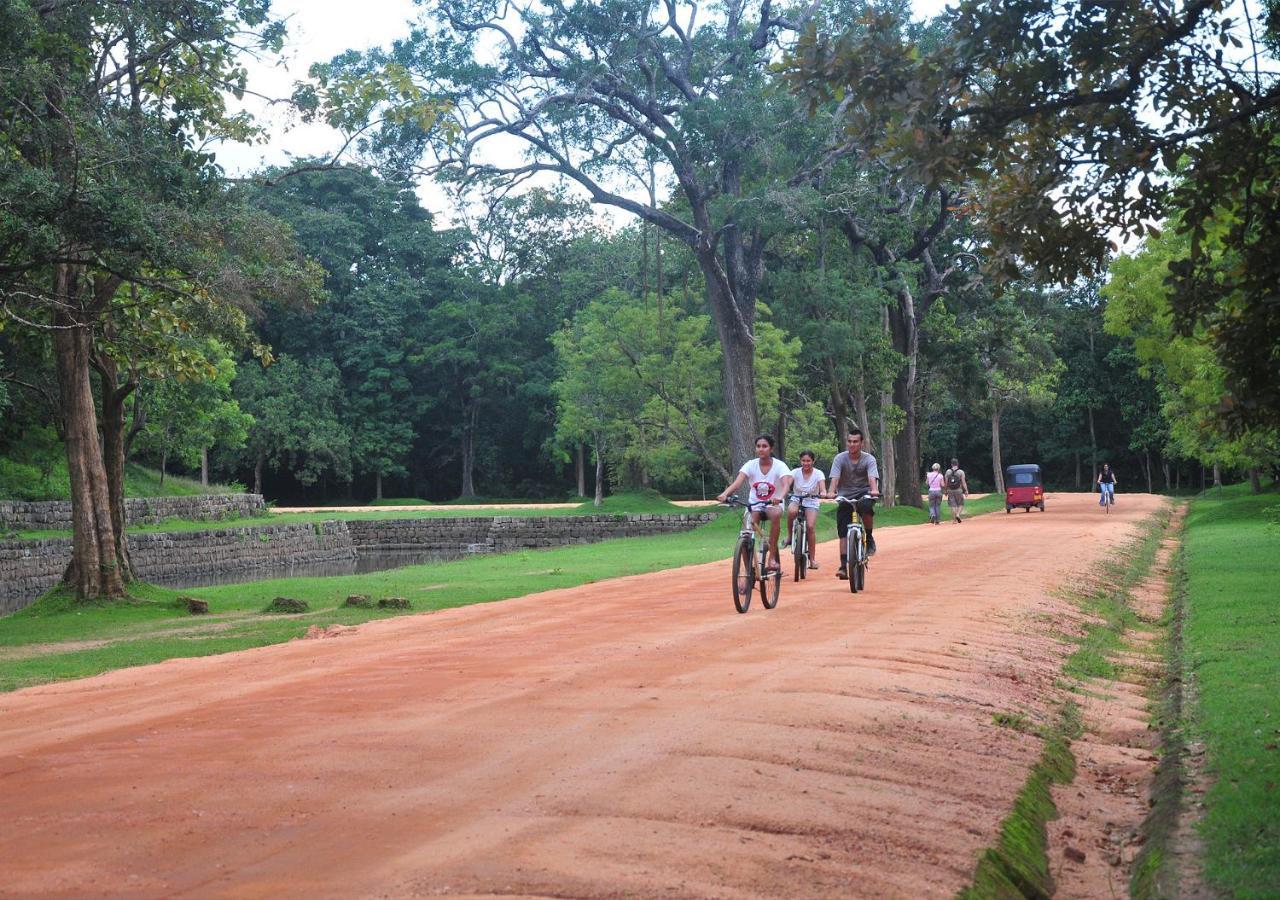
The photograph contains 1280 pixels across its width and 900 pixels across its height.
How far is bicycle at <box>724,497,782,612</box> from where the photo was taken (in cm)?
1325

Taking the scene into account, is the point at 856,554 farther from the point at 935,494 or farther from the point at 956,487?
the point at 956,487

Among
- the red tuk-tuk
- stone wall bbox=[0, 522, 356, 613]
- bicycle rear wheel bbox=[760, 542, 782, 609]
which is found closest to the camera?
bicycle rear wheel bbox=[760, 542, 782, 609]

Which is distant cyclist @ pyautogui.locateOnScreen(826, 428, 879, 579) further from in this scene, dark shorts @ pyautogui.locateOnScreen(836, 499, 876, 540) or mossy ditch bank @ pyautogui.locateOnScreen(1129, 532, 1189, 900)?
mossy ditch bank @ pyautogui.locateOnScreen(1129, 532, 1189, 900)

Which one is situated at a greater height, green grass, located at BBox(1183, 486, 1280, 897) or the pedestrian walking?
the pedestrian walking

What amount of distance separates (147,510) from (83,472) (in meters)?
27.5

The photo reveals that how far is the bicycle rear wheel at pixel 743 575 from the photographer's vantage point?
1322 centimetres

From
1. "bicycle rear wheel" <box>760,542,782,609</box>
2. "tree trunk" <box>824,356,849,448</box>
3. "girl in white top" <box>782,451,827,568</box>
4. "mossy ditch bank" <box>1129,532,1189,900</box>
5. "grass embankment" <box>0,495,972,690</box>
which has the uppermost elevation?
"tree trunk" <box>824,356,849,448</box>

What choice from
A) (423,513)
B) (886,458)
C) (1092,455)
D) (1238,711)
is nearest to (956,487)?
(886,458)

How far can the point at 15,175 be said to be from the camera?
13.4 meters

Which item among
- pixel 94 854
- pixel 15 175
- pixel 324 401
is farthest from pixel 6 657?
pixel 324 401

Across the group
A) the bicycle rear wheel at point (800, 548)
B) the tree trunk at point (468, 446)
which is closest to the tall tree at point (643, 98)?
the bicycle rear wheel at point (800, 548)

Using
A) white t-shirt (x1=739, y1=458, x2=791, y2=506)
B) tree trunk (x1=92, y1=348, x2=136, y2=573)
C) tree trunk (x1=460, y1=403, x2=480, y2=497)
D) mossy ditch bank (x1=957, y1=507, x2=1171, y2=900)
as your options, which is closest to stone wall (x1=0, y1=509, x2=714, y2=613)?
tree trunk (x1=92, y1=348, x2=136, y2=573)

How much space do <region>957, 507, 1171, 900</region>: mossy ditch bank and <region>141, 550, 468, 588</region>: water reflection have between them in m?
21.3

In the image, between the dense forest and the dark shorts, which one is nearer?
the dense forest
